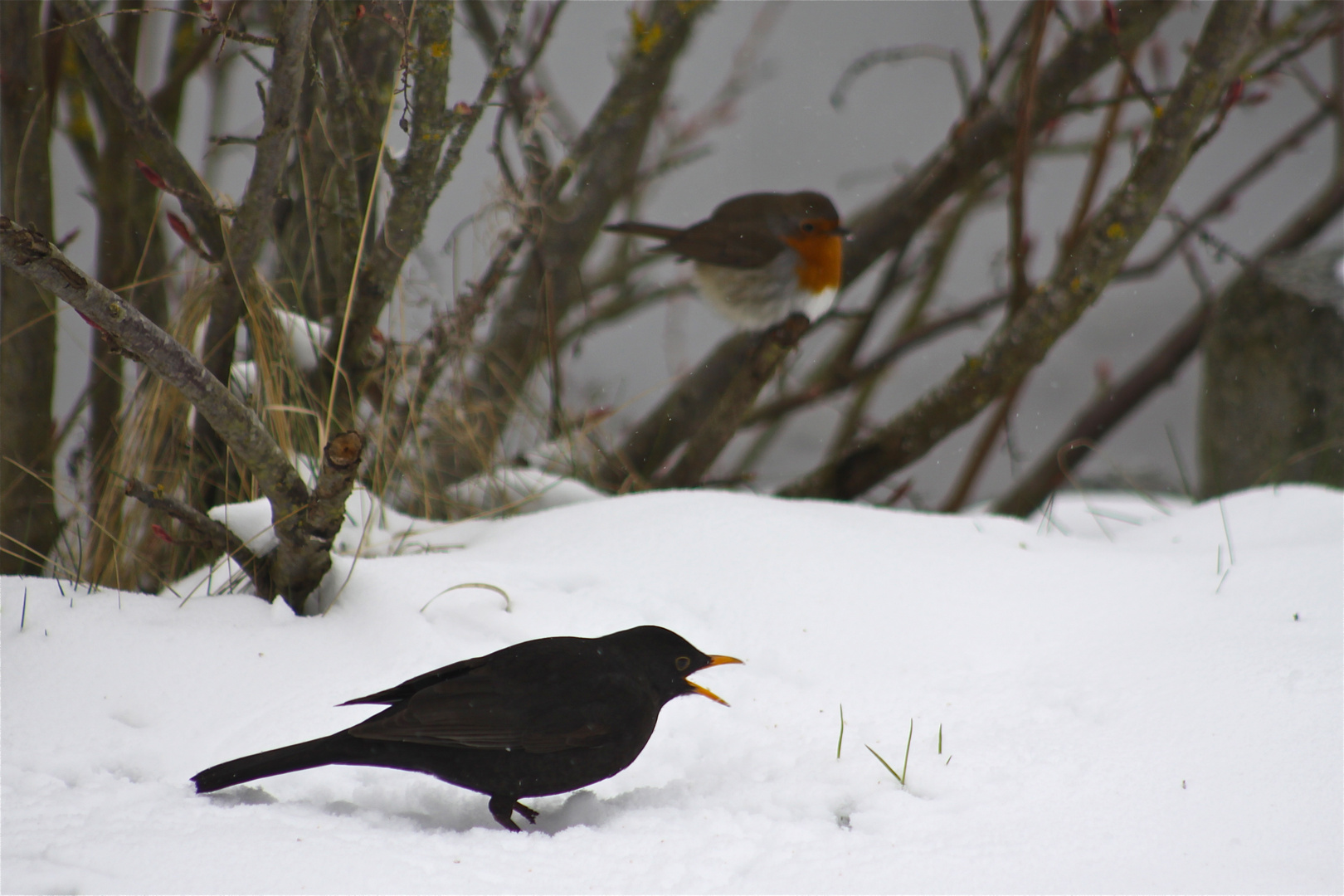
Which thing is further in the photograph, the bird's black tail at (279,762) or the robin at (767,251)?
the robin at (767,251)

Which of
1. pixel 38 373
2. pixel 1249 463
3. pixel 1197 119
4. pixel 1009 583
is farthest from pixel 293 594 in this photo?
pixel 1249 463

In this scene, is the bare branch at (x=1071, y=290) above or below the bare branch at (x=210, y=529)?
above

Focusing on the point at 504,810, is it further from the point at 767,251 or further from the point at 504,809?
the point at 767,251

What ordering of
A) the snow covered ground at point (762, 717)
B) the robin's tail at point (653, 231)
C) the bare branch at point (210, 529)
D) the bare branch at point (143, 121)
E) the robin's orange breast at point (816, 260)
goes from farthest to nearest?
1. the robin's tail at point (653, 231)
2. the robin's orange breast at point (816, 260)
3. the bare branch at point (143, 121)
4. the bare branch at point (210, 529)
5. the snow covered ground at point (762, 717)

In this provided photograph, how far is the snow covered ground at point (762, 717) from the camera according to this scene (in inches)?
50.3

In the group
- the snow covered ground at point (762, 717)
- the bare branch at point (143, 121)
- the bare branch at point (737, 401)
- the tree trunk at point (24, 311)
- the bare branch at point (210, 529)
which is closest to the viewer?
the snow covered ground at point (762, 717)

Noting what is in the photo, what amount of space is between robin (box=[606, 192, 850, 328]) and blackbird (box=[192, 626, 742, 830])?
2191 mm

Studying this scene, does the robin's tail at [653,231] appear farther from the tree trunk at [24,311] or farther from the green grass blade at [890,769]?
the green grass blade at [890,769]

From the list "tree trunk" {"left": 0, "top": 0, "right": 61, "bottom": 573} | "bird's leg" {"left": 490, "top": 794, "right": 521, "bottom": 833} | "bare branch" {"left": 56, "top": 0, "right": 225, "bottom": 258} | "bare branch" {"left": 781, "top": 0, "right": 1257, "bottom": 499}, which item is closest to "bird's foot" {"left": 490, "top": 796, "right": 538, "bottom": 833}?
"bird's leg" {"left": 490, "top": 794, "right": 521, "bottom": 833}

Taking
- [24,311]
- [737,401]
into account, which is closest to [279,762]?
[24,311]

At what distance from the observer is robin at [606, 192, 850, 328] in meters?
3.41

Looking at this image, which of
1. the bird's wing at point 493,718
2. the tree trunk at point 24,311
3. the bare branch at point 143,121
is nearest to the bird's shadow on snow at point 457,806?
the bird's wing at point 493,718

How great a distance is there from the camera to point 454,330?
2791mm

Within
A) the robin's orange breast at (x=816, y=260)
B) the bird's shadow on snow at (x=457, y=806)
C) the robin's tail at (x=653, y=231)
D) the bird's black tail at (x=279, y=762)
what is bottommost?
the bird's shadow on snow at (x=457, y=806)
